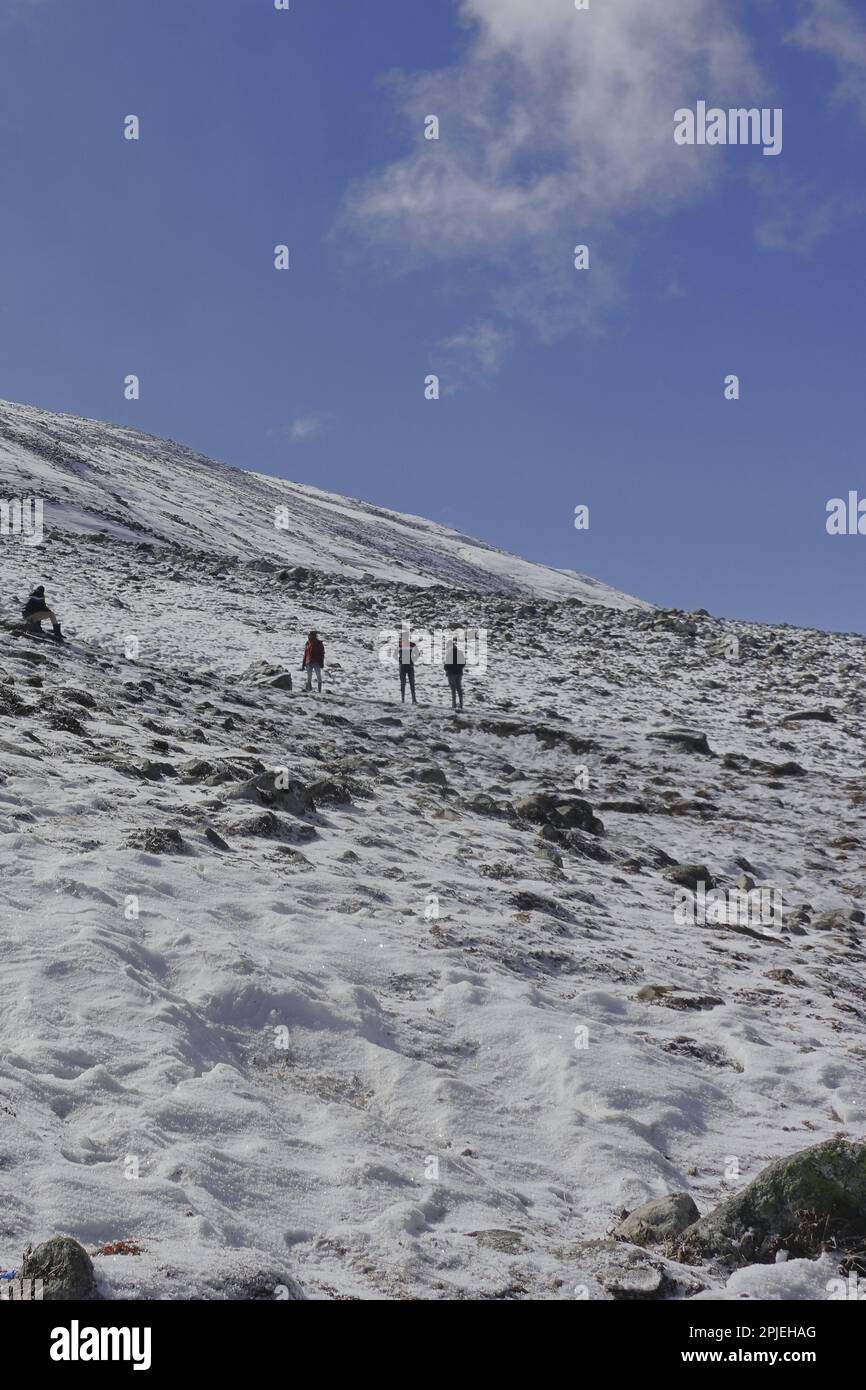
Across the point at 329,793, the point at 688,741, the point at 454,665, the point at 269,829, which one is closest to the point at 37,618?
the point at 454,665

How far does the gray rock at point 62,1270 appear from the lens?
3684 mm

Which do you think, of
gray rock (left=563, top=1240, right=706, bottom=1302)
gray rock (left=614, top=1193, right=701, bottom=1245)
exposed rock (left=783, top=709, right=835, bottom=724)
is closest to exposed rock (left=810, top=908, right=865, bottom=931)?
gray rock (left=614, top=1193, right=701, bottom=1245)

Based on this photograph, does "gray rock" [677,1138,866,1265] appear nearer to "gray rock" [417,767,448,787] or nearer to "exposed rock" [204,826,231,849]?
"exposed rock" [204,826,231,849]

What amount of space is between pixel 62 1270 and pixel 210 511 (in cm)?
8064

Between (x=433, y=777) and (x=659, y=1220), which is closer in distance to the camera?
(x=659, y=1220)

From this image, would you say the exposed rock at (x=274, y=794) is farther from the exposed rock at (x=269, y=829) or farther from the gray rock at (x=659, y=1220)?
the gray rock at (x=659, y=1220)

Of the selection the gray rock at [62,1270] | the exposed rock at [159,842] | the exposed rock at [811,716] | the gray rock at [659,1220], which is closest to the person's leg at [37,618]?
the exposed rock at [159,842]

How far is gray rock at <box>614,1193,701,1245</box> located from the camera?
487 centimetres

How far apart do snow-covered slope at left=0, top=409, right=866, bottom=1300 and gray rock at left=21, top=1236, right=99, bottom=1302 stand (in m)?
0.13

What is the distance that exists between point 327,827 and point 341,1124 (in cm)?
608

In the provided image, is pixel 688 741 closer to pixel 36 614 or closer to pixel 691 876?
pixel 691 876

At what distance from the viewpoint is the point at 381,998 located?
727 centimetres
